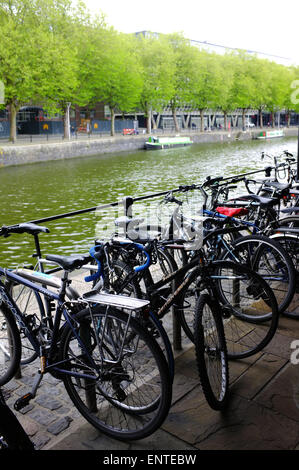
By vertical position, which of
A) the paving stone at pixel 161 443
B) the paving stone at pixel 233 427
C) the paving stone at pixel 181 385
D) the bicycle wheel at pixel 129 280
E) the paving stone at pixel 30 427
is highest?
the bicycle wheel at pixel 129 280

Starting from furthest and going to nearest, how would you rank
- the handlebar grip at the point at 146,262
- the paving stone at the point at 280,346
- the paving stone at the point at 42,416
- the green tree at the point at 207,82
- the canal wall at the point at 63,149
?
the green tree at the point at 207,82 → the canal wall at the point at 63,149 → the paving stone at the point at 280,346 → the handlebar grip at the point at 146,262 → the paving stone at the point at 42,416

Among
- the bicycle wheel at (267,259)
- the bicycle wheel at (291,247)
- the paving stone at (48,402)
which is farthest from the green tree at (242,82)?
the paving stone at (48,402)

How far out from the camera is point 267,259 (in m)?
4.55

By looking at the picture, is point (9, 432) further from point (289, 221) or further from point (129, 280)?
point (289, 221)

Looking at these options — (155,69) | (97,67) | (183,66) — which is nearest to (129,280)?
(97,67)

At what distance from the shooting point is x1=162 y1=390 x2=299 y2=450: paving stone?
2.88 meters

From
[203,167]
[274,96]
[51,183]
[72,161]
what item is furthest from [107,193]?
[274,96]

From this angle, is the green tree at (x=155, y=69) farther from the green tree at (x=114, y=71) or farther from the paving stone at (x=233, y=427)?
the paving stone at (x=233, y=427)

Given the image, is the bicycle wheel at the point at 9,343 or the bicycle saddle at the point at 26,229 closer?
the bicycle wheel at the point at 9,343

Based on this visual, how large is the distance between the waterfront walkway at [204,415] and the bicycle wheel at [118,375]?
117 mm

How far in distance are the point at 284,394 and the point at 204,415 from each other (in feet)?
2.10

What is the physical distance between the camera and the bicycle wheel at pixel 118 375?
2844 mm

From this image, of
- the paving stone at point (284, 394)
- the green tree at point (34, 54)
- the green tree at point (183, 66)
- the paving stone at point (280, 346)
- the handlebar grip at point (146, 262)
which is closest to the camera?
the paving stone at point (284, 394)
